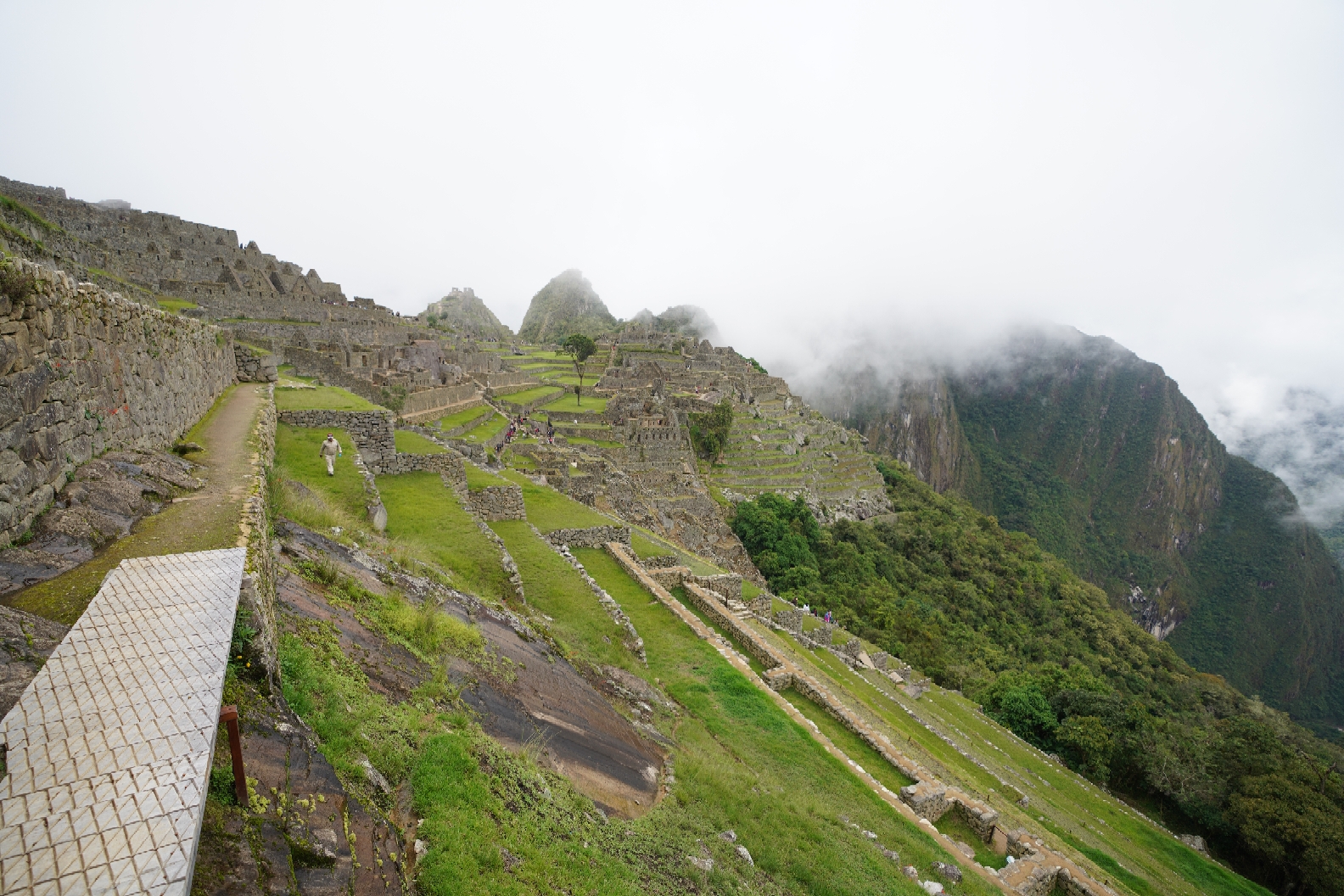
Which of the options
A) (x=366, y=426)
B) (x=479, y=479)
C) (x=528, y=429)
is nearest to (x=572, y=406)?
(x=528, y=429)

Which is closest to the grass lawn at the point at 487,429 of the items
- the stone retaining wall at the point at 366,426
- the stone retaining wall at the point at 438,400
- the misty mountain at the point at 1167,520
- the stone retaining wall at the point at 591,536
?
the stone retaining wall at the point at 438,400

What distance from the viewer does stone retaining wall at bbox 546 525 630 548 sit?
17438mm

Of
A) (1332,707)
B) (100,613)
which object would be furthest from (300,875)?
(1332,707)

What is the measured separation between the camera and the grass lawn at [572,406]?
154ft

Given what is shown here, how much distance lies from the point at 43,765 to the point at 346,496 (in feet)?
35.5

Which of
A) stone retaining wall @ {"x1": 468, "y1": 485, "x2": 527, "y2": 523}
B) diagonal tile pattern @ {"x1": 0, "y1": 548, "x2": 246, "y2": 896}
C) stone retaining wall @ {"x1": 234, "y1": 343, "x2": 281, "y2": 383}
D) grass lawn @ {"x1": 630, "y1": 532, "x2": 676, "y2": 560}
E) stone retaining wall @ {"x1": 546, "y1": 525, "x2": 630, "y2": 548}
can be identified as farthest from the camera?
stone retaining wall @ {"x1": 234, "y1": 343, "x2": 281, "y2": 383}

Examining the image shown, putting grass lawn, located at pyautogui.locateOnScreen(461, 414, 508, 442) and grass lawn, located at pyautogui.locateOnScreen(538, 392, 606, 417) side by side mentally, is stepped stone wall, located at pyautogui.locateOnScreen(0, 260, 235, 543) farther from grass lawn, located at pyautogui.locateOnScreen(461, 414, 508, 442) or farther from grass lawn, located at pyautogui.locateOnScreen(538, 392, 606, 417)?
grass lawn, located at pyautogui.locateOnScreen(538, 392, 606, 417)

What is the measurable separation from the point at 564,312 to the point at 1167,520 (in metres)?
192

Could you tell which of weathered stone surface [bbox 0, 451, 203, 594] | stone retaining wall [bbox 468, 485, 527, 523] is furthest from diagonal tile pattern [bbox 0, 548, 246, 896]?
stone retaining wall [bbox 468, 485, 527, 523]

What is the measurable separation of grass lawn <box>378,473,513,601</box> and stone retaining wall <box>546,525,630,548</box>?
11.3 feet

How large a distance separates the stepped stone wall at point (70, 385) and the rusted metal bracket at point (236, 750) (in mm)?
3523

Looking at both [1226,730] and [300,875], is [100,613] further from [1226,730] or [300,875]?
[1226,730]

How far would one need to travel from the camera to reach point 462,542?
42.4ft

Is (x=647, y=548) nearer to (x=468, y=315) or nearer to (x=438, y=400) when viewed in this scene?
(x=438, y=400)
